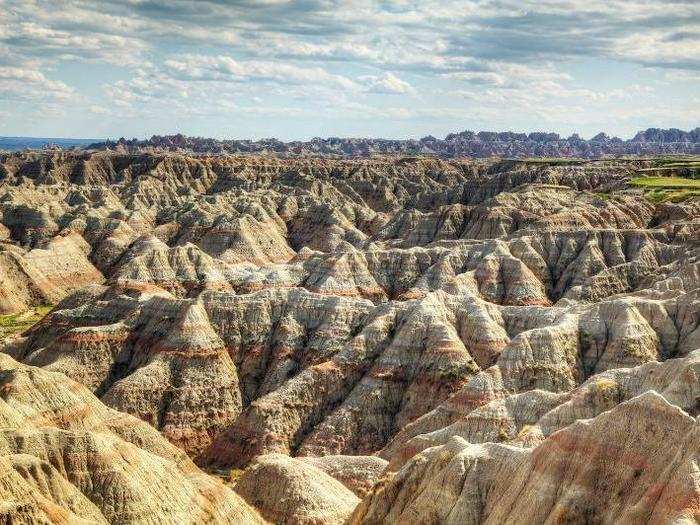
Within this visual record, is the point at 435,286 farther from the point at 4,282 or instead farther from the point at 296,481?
the point at 4,282

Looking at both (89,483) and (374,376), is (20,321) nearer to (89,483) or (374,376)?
(374,376)

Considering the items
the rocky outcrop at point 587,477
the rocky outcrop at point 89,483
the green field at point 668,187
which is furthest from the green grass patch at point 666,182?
the rocky outcrop at point 89,483

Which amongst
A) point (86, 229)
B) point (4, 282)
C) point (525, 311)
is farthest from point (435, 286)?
point (86, 229)

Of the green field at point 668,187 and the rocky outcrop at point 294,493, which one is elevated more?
the green field at point 668,187

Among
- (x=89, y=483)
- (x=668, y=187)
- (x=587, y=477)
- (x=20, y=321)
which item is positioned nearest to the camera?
(x=587, y=477)

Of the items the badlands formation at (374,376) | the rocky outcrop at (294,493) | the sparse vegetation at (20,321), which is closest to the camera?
the badlands formation at (374,376)

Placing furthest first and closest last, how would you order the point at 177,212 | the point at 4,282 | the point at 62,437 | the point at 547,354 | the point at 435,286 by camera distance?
the point at 177,212
the point at 4,282
the point at 435,286
the point at 547,354
the point at 62,437

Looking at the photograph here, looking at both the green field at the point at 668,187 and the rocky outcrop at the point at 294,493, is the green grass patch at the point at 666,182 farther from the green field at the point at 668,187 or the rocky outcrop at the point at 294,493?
the rocky outcrop at the point at 294,493

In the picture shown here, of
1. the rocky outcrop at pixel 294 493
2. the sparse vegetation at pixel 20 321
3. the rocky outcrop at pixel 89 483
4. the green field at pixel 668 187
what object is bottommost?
the sparse vegetation at pixel 20 321

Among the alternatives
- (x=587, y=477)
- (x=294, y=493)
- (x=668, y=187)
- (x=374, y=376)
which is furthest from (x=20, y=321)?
(x=668, y=187)
